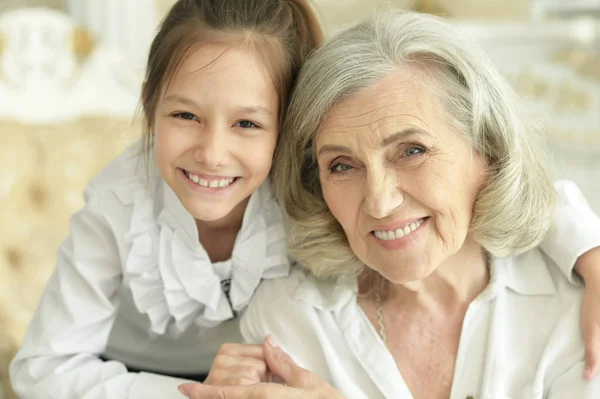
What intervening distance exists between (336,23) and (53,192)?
139 centimetres

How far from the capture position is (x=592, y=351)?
4.50 feet

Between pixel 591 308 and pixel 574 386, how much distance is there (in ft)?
0.50

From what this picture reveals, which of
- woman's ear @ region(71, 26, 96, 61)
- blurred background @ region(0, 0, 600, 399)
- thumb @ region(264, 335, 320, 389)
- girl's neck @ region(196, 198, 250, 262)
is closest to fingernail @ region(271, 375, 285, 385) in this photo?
thumb @ region(264, 335, 320, 389)

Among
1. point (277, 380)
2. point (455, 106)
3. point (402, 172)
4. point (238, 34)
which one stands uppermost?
point (238, 34)

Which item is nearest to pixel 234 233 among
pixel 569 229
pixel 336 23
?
pixel 569 229

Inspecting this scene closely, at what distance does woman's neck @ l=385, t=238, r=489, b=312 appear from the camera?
5.13ft

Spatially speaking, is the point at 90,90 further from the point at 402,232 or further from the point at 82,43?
the point at 402,232

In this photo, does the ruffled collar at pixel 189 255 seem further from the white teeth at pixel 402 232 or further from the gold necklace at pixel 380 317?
the white teeth at pixel 402 232

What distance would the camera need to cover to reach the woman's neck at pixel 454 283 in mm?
1562

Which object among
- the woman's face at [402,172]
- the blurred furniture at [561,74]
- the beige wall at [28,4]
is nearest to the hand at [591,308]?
the woman's face at [402,172]

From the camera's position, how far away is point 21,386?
1721mm

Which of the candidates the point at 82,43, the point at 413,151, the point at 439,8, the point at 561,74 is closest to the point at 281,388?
the point at 413,151

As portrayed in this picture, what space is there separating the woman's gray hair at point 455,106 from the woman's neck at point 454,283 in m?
0.05

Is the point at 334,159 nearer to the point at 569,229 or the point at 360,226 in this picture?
the point at 360,226
